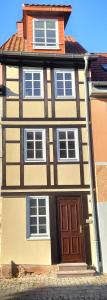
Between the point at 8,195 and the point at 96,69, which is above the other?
the point at 96,69

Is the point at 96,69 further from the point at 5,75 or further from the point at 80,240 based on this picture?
the point at 80,240

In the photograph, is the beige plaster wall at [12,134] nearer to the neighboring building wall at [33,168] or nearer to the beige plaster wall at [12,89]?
the neighboring building wall at [33,168]

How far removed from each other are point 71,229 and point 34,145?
3.25 metres

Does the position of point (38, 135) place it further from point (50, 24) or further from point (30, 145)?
point (50, 24)

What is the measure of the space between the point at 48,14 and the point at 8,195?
739 centimetres

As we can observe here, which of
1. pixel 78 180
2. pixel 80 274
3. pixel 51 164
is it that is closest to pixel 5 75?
pixel 51 164

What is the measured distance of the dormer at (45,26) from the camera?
15.2 metres

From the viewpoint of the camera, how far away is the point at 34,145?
13984mm

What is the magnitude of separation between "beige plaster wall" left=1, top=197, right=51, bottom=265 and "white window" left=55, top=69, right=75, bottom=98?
14.8 ft

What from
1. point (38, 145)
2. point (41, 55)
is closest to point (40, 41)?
point (41, 55)

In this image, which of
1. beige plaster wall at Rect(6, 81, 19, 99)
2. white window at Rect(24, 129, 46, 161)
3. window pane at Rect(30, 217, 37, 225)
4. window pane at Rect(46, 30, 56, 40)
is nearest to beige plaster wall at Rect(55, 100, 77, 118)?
white window at Rect(24, 129, 46, 161)

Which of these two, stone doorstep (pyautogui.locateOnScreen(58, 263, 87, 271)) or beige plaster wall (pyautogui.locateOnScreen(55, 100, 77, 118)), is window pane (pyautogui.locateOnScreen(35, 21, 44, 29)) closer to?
beige plaster wall (pyautogui.locateOnScreen(55, 100, 77, 118))

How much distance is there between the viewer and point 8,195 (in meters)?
13.3

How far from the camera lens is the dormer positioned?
15.2 m
